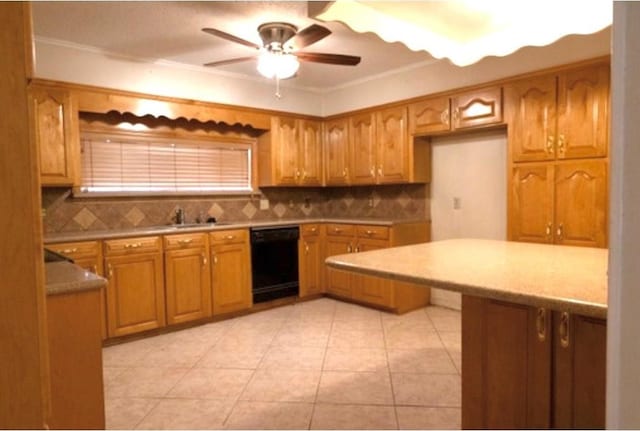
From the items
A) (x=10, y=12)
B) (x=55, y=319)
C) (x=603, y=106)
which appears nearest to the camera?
(x=10, y=12)

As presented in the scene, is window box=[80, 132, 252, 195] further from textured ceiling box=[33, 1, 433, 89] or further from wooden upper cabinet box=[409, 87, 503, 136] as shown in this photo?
wooden upper cabinet box=[409, 87, 503, 136]

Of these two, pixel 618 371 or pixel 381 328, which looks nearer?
pixel 618 371

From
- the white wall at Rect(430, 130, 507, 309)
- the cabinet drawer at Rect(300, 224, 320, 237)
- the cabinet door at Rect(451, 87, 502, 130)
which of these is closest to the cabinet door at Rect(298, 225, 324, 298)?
the cabinet drawer at Rect(300, 224, 320, 237)

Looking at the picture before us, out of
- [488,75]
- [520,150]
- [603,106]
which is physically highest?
[488,75]

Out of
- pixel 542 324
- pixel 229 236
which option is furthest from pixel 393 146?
pixel 542 324

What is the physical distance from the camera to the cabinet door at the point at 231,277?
388 centimetres

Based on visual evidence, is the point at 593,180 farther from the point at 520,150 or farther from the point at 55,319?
the point at 55,319

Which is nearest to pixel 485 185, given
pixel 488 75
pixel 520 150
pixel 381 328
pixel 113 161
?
pixel 520 150

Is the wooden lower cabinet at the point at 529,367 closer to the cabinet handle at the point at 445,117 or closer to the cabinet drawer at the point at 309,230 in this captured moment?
the cabinet handle at the point at 445,117

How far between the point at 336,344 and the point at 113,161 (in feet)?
8.58

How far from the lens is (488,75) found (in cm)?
357

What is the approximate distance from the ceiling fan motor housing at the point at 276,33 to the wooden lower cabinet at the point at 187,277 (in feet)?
5.82

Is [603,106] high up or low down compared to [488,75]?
down

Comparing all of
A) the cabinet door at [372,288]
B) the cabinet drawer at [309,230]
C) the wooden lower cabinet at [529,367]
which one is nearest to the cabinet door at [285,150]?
the cabinet drawer at [309,230]
